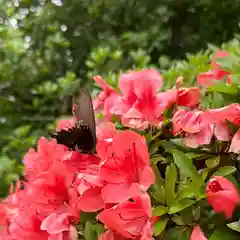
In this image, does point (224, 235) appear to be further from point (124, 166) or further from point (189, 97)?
point (189, 97)

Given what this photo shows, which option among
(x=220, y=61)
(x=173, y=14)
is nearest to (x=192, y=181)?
(x=220, y=61)

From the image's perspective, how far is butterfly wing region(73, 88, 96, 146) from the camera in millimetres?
768

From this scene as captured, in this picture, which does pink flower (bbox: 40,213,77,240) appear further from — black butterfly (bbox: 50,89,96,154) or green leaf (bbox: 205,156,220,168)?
green leaf (bbox: 205,156,220,168)

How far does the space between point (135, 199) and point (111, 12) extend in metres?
1.29

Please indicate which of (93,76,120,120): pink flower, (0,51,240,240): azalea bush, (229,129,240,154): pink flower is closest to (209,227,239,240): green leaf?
(0,51,240,240): azalea bush

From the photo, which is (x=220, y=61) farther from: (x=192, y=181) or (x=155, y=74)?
(x=192, y=181)

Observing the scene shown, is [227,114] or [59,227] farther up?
[227,114]

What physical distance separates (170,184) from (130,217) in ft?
0.27

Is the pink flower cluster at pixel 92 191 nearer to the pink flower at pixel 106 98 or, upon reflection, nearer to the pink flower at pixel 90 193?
the pink flower at pixel 90 193

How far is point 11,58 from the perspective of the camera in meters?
1.59

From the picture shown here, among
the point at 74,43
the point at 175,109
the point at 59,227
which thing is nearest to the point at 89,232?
the point at 59,227

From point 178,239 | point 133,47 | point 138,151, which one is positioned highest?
point 138,151

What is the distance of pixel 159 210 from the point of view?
691 millimetres

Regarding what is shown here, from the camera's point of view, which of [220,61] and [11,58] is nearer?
[220,61]
